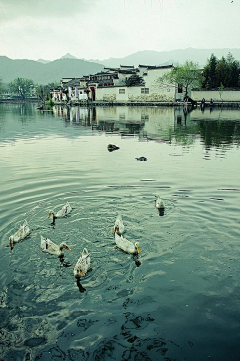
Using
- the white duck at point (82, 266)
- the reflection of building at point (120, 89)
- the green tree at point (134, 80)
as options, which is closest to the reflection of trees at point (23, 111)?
the reflection of building at point (120, 89)

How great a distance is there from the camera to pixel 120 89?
310 ft

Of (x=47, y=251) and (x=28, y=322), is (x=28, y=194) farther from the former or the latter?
(x=28, y=322)

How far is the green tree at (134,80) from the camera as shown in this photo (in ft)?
301

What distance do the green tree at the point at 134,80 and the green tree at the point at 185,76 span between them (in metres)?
11.3

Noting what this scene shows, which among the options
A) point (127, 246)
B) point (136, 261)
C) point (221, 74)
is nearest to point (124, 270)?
point (136, 261)

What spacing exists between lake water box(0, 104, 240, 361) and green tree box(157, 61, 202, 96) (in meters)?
65.3

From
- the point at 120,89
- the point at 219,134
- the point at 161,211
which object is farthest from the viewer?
the point at 120,89

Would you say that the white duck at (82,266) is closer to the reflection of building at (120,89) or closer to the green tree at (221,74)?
the green tree at (221,74)

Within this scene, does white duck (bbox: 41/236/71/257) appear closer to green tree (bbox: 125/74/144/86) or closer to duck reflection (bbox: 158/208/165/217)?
duck reflection (bbox: 158/208/165/217)

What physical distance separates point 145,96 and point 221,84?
958 inches

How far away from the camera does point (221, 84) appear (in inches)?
2889

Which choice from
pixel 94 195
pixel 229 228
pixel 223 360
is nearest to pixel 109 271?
pixel 223 360

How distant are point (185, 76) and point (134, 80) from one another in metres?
21.6

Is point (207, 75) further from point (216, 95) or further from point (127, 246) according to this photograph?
point (127, 246)
